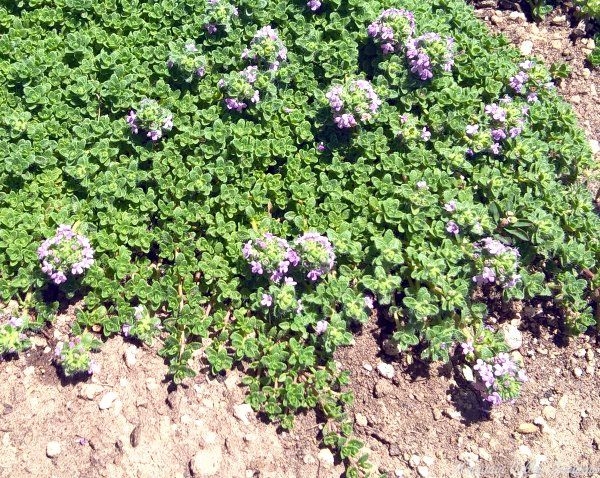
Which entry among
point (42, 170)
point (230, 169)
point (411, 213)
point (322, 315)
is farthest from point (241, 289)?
point (42, 170)

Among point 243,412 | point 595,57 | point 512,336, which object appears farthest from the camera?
point 595,57

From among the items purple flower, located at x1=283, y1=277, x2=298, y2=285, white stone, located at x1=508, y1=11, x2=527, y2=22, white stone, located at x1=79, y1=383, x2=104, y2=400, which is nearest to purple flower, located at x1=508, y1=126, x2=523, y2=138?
white stone, located at x1=508, y1=11, x2=527, y2=22

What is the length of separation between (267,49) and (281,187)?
1.08 metres

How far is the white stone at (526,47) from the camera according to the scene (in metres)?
5.67

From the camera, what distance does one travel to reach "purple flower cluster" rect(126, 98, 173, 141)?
14.4 feet

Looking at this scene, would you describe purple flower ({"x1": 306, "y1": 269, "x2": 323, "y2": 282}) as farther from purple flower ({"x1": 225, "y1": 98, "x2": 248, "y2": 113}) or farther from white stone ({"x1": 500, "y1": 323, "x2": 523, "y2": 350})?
white stone ({"x1": 500, "y1": 323, "x2": 523, "y2": 350})

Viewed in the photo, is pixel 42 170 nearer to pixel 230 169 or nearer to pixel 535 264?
pixel 230 169

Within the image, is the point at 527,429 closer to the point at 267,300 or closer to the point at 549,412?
the point at 549,412

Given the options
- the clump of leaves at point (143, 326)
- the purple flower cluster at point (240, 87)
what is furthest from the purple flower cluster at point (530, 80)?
the clump of leaves at point (143, 326)

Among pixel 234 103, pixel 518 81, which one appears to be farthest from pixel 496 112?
pixel 234 103

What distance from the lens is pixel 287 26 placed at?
4.91m

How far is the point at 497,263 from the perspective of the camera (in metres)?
4.20

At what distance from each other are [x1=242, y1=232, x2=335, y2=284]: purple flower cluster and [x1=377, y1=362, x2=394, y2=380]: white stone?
3.09ft

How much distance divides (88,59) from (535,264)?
403 centimetres
